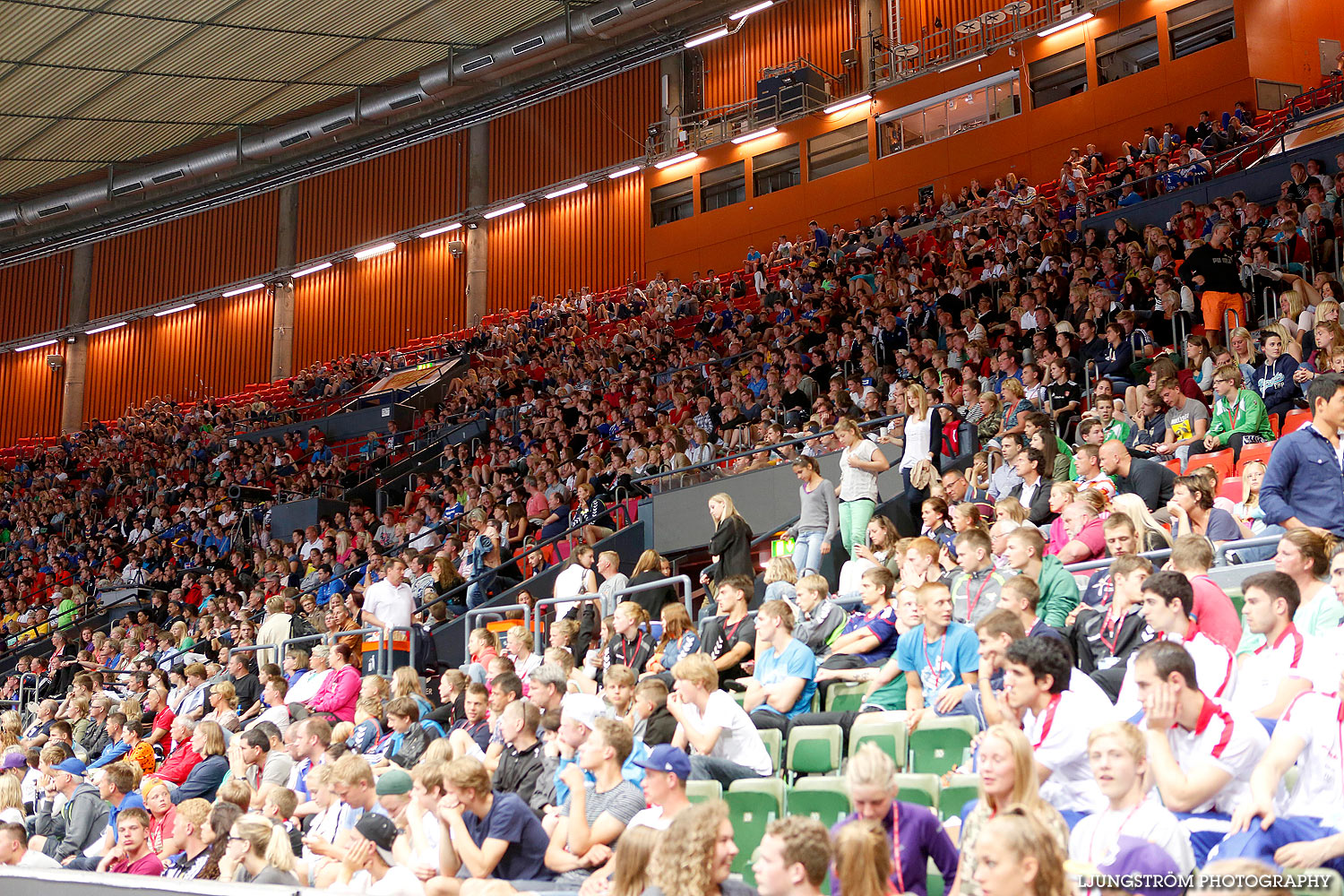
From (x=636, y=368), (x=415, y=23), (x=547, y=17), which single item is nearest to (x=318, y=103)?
(x=415, y=23)

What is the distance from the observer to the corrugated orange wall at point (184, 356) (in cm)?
2734

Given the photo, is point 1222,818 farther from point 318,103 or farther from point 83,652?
point 318,103

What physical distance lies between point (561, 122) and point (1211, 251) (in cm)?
1506

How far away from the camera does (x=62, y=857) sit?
7.70 metres

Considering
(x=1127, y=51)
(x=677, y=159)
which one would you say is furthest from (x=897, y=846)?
(x=677, y=159)

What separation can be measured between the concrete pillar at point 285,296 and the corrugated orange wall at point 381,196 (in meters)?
0.21

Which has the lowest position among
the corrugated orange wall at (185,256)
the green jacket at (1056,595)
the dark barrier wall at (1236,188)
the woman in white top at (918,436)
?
the green jacket at (1056,595)

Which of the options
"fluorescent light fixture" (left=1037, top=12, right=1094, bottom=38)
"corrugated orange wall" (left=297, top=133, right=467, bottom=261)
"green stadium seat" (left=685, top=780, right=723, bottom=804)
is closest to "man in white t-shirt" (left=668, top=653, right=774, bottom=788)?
"green stadium seat" (left=685, top=780, right=723, bottom=804)

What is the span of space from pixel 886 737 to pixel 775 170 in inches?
647

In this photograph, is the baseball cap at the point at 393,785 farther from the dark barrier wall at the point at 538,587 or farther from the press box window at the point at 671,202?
the press box window at the point at 671,202

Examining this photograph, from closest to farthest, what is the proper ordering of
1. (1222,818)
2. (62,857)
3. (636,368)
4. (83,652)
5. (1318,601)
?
(1222,818) < (1318,601) < (62,857) < (83,652) < (636,368)

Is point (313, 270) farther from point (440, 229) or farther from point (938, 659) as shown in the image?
point (938, 659)

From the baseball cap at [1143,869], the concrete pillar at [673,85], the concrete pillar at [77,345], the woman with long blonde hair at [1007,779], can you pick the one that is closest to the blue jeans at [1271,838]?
the baseball cap at [1143,869]

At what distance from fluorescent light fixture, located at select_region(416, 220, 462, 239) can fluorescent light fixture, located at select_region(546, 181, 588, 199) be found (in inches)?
82.9
